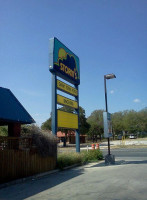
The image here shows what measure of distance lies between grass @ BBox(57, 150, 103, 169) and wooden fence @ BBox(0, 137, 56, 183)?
56.4 inches

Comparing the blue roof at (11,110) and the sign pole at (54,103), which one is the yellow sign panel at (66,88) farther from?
the blue roof at (11,110)

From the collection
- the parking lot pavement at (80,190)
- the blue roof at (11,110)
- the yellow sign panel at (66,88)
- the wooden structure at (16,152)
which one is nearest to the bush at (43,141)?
the wooden structure at (16,152)

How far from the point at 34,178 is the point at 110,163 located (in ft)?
21.2

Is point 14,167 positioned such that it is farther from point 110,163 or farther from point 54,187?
point 110,163

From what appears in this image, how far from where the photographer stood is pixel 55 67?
1334cm

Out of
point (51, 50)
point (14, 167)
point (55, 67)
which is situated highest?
point (51, 50)

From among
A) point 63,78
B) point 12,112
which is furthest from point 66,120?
point 12,112

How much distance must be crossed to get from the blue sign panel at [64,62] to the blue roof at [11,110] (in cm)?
299

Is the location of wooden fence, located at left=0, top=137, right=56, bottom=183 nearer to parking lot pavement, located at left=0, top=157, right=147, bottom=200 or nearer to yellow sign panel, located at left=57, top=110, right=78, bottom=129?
parking lot pavement, located at left=0, top=157, right=147, bottom=200

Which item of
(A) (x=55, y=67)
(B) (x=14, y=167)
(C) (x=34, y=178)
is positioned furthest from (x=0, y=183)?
(A) (x=55, y=67)

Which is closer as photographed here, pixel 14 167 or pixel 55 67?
pixel 14 167

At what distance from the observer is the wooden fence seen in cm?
856

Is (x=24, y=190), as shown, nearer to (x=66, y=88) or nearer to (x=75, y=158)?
(x=75, y=158)

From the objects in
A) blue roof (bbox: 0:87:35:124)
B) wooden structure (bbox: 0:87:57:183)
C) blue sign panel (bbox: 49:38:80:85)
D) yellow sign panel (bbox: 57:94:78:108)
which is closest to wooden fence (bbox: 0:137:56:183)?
wooden structure (bbox: 0:87:57:183)
